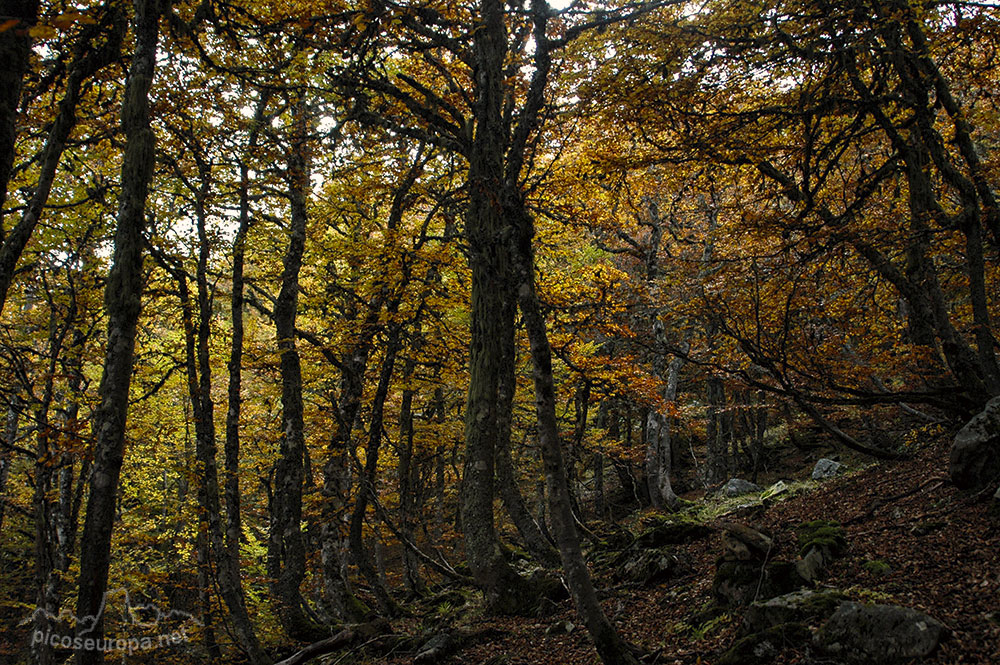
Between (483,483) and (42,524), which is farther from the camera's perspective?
(42,524)

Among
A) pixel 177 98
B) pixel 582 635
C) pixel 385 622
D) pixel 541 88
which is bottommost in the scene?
pixel 385 622

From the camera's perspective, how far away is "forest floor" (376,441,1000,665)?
160 inches

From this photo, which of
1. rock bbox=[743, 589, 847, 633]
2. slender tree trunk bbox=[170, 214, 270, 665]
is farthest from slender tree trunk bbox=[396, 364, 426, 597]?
rock bbox=[743, 589, 847, 633]

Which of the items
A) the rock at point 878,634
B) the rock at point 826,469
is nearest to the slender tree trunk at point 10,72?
the rock at point 878,634

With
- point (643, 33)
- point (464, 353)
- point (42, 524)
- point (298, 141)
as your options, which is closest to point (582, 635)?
point (464, 353)

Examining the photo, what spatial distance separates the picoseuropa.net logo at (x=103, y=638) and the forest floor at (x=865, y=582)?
3516mm

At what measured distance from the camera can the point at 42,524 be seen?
9.02 metres

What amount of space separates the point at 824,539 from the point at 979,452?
1.79m

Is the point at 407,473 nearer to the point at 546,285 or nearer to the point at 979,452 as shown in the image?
the point at 546,285

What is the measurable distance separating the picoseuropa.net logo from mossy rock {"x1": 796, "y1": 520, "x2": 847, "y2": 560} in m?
6.29

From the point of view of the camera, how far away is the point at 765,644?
4312 millimetres

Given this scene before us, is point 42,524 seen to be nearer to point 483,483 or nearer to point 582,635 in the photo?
point 483,483

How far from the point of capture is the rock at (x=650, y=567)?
7254 millimetres

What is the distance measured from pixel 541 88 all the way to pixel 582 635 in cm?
667
